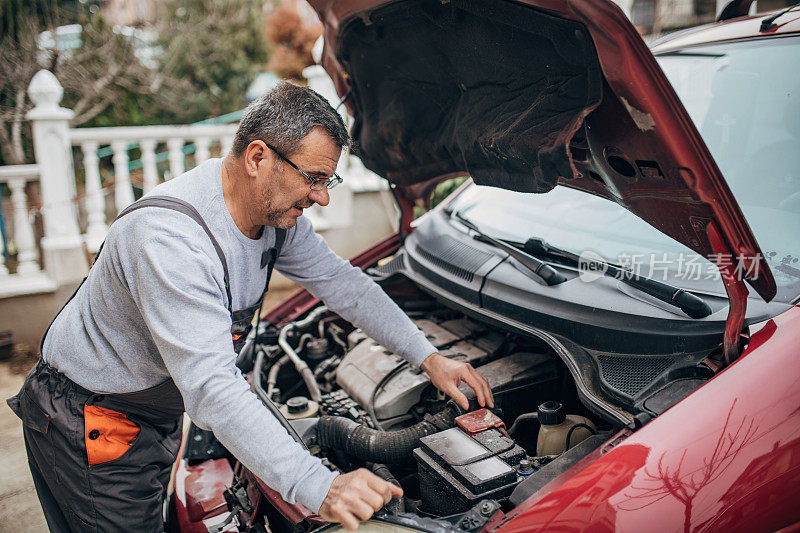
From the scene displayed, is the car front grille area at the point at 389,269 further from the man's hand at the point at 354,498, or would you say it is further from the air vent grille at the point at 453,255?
the man's hand at the point at 354,498

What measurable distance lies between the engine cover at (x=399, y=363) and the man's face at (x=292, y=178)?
0.72 m

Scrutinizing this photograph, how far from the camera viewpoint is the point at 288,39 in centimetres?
1411

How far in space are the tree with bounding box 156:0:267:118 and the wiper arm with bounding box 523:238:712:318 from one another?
985cm

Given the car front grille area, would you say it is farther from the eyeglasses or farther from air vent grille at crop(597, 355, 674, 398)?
air vent grille at crop(597, 355, 674, 398)

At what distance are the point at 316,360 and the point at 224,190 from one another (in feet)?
3.48

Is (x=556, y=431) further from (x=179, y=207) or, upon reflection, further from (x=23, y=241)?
(x=23, y=241)

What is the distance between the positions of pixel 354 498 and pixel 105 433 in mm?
853

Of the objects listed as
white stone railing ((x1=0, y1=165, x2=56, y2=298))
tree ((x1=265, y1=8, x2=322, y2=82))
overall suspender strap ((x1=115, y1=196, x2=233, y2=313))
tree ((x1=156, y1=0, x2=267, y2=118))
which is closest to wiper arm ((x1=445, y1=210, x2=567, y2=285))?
overall suspender strap ((x1=115, y1=196, x2=233, y2=313))

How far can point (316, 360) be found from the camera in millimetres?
2643

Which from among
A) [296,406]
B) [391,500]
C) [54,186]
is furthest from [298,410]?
[54,186]

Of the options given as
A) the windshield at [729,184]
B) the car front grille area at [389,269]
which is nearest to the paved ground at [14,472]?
the car front grille area at [389,269]

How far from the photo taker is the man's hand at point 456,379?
195 cm

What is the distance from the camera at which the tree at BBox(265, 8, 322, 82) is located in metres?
13.7

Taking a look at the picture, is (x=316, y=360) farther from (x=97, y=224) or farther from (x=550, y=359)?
(x=97, y=224)
